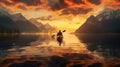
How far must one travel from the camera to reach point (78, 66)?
40.3 m

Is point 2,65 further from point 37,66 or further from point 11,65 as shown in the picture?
point 37,66

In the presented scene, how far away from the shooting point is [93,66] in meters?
40.6

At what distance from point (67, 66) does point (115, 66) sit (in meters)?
7.65

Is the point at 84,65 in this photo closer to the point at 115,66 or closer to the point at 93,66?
the point at 93,66

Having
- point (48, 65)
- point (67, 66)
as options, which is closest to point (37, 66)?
point (48, 65)

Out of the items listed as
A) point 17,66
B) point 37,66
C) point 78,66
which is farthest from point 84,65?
point 17,66

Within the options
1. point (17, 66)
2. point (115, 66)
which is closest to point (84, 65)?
point (115, 66)

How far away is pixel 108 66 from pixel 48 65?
9.59 meters

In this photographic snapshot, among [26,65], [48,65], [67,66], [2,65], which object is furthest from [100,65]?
[2,65]

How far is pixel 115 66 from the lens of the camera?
40250mm

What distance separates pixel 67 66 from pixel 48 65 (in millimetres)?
3101

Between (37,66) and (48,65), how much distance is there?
1871 millimetres

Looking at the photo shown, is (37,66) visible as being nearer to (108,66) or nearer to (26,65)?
(26,65)

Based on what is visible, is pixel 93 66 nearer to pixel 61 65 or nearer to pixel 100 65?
pixel 100 65
